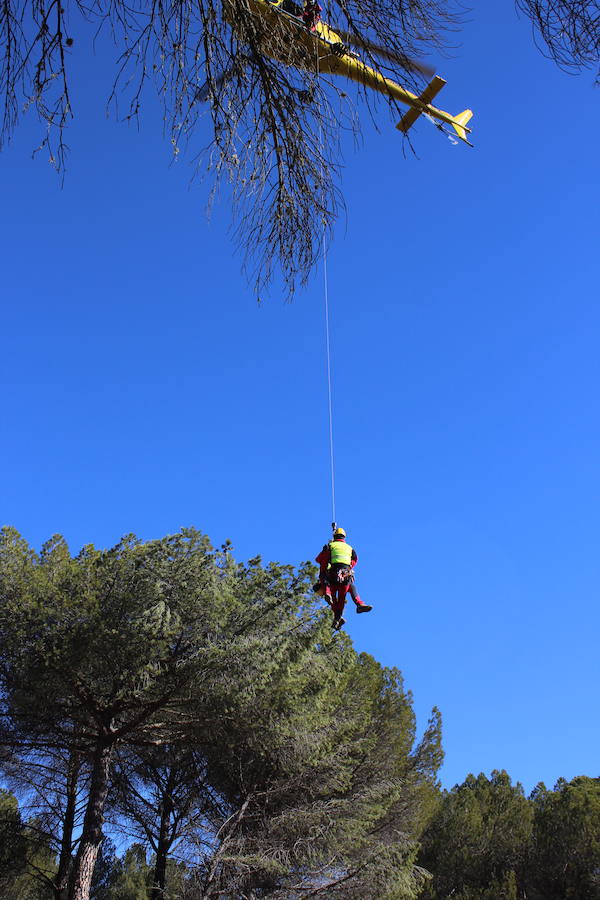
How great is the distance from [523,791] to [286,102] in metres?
22.3

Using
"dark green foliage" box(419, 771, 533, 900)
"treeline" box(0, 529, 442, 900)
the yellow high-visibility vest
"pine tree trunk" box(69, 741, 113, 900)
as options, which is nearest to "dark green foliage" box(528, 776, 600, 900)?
"dark green foliage" box(419, 771, 533, 900)

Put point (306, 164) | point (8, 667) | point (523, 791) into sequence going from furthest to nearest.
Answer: point (523, 791), point (8, 667), point (306, 164)

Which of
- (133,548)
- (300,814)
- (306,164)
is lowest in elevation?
(300,814)

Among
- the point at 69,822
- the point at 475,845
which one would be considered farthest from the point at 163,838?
the point at 475,845

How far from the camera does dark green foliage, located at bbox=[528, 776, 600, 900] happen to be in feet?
60.0

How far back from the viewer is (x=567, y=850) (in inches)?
742

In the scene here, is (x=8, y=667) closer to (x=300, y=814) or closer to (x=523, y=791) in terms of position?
(x=300, y=814)

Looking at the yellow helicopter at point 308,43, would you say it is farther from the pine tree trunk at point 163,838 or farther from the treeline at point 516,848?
the treeline at point 516,848

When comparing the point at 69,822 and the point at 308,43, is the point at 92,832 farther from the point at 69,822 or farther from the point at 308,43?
the point at 308,43

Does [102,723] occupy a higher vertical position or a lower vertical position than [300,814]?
higher

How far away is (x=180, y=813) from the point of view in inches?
539

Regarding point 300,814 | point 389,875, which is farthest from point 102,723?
point 389,875

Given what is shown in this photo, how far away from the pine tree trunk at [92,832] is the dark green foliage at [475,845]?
10.9 meters

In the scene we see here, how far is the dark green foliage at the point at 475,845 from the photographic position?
61.1 feet
